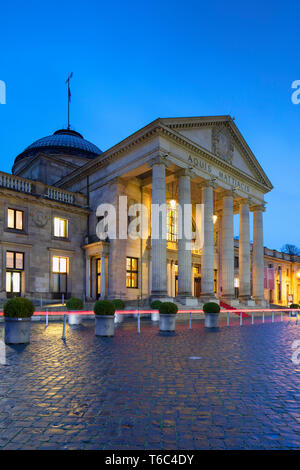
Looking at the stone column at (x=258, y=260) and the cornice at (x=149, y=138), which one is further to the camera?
the stone column at (x=258, y=260)

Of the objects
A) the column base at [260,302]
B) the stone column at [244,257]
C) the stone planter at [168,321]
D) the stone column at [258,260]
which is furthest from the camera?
the stone column at [258,260]

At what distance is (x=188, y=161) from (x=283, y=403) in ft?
91.4

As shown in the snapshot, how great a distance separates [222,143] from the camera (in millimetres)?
37531

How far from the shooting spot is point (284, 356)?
1052cm

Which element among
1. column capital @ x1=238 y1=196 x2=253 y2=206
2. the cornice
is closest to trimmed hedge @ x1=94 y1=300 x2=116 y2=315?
the cornice

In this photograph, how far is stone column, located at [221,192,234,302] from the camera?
3722cm

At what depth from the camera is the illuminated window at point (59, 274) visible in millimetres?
32156

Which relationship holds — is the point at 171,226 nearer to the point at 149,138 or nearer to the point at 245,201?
the point at 245,201

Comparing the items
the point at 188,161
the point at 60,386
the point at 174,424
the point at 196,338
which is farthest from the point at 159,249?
the point at 174,424

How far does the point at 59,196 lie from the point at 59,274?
7607 millimetres

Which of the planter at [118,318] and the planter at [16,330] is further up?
the planter at [16,330]

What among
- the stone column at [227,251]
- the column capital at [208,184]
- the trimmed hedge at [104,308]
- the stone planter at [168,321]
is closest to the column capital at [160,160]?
the column capital at [208,184]

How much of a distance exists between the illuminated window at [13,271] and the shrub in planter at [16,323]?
17080 mm

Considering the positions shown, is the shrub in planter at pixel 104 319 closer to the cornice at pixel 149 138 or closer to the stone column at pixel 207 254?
the cornice at pixel 149 138
